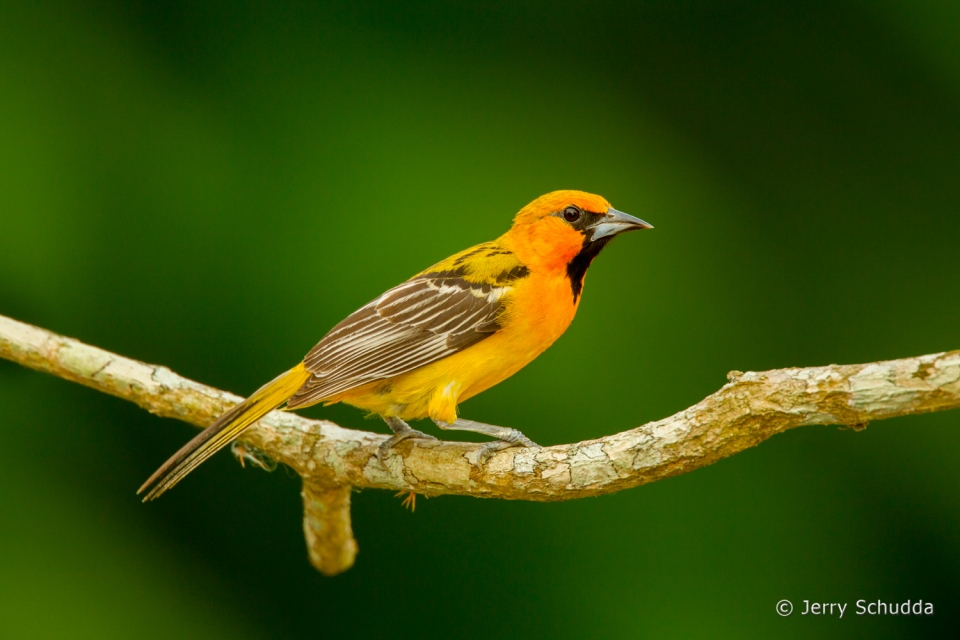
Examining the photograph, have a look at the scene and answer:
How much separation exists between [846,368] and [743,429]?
0.33m

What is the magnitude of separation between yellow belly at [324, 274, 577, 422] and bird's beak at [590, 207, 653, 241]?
0.26 m

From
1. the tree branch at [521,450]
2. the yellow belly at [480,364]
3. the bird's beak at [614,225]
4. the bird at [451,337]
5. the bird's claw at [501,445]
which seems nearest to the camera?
the tree branch at [521,450]

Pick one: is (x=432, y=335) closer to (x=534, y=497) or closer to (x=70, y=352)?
(x=534, y=497)

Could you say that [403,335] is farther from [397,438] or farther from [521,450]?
[521,450]

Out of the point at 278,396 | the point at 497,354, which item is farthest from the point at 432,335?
the point at 278,396

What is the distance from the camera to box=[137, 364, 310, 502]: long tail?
308 centimetres

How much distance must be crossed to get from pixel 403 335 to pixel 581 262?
0.77 metres

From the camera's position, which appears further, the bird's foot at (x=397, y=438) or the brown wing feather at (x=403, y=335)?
the bird's foot at (x=397, y=438)

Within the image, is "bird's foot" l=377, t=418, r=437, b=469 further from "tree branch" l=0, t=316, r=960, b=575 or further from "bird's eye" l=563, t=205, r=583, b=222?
"bird's eye" l=563, t=205, r=583, b=222

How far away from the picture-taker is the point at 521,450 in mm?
2965

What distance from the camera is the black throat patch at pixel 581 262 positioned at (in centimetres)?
349

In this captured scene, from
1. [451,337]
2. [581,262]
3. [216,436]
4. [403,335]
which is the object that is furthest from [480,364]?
[216,436]

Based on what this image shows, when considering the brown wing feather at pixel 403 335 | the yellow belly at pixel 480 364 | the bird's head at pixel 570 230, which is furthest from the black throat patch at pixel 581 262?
the brown wing feather at pixel 403 335

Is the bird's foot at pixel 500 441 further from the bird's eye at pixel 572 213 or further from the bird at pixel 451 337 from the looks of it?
the bird's eye at pixel 572 213
